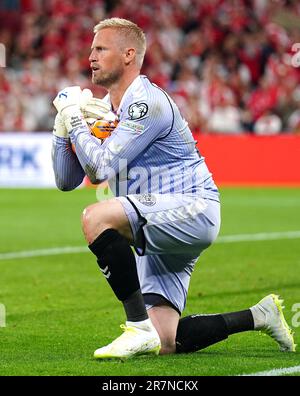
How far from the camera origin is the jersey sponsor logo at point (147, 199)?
19.0 feet

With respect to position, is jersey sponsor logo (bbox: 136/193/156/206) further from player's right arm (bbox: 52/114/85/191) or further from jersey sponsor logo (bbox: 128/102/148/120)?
player's right arm (bbox: 52/114/85/191)

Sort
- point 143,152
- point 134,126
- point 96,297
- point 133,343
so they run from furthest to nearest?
1. point 96,297
2. point 143,152
3. point 134,126
4. point 133,343

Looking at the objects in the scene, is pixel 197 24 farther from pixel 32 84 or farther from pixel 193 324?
pixel 193 324

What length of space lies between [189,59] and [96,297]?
15.7 metres

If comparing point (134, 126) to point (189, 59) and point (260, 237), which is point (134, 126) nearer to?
point (260, 237)

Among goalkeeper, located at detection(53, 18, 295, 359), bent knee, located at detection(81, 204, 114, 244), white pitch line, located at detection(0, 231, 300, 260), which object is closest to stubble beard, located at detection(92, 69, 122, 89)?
goalkeeper, located at detection(53, 18, 295, 359)

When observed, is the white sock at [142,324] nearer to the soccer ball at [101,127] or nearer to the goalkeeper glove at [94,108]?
the soccer ball at [101,127]

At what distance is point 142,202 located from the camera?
5.79m

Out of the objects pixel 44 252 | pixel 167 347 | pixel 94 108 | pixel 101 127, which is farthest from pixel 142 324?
pixel 44 252

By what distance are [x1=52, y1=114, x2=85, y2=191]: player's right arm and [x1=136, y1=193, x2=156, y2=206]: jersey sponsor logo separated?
595mm

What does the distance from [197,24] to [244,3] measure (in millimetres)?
1242

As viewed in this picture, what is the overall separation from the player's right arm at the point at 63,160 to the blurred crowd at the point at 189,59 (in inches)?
562

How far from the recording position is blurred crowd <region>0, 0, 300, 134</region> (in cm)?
2178

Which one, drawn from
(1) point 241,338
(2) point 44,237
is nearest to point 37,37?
(2) point 44,237
